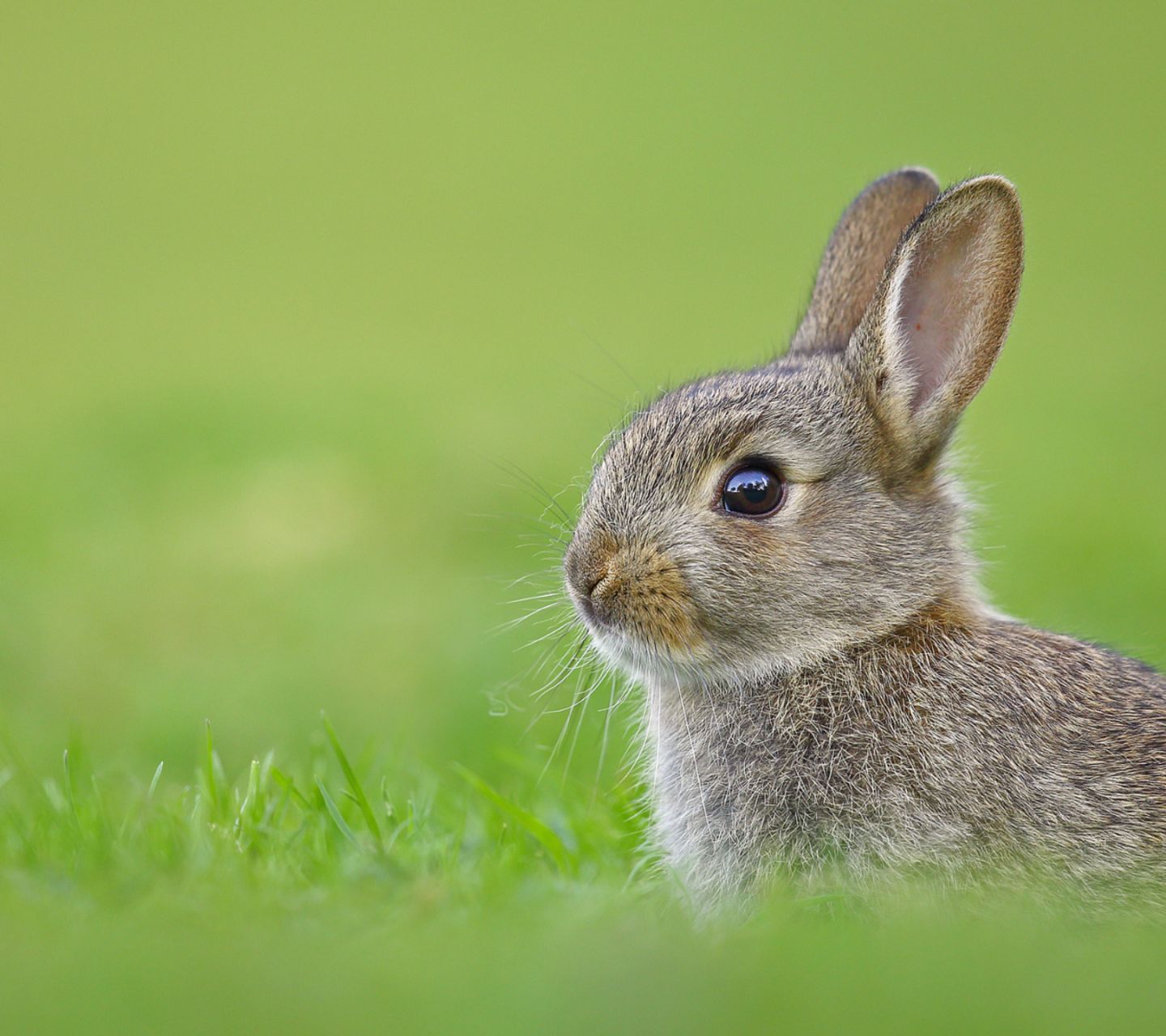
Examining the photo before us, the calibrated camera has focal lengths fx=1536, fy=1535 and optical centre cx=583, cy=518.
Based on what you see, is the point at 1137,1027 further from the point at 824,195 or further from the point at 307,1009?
the point at 824,195

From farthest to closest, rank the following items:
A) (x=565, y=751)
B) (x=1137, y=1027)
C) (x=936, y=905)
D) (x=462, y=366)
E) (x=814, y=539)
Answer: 1. (x=462, y=366)
2. (x=565, y=751)
3. (x=814, y=539)
4. (x=936, y=905)
5. (x=1137, y=1027)

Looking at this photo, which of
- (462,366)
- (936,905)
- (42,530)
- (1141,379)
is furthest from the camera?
(462,366)

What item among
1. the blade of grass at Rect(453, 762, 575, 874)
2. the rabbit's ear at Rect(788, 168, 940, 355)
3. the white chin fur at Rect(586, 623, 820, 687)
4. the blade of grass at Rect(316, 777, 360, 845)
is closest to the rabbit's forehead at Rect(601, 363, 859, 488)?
the white chin fur at Rect(586, 623, 820, 687)

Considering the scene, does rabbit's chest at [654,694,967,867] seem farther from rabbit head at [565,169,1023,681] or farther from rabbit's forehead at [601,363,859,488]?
rabbit's forehead at [601,363,859,488]

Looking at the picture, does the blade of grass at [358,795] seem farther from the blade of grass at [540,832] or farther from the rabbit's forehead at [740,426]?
the rabbit's forehead at [740,426]

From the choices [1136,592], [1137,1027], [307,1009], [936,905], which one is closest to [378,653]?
[1136,592]

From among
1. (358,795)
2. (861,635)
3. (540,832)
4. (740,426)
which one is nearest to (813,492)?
(740,426)

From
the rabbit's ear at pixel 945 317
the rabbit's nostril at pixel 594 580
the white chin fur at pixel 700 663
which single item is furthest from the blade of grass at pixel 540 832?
the rabbit's ear at pixel 945 317
